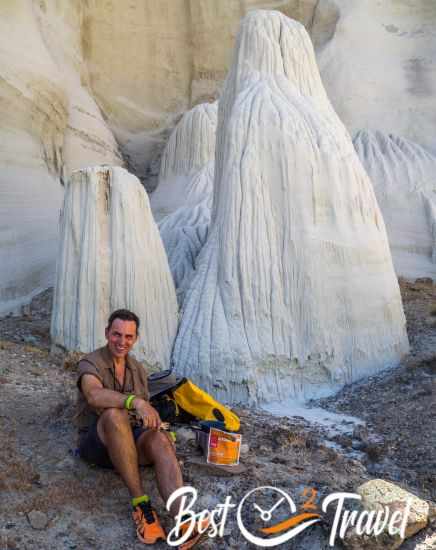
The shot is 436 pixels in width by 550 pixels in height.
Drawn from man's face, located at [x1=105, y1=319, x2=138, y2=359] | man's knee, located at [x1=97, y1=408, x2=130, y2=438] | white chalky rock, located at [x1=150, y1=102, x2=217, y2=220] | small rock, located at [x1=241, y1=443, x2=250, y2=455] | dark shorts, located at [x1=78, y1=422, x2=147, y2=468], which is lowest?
small rock, located at [x1=241, y1=443, x2=250, y2=455]

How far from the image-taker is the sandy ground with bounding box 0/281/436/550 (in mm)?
3049

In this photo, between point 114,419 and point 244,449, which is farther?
point 244,449

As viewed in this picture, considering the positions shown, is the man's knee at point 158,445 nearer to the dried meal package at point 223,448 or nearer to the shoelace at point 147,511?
the shoelace at point 147,511

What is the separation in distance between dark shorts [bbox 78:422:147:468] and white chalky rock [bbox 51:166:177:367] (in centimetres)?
311

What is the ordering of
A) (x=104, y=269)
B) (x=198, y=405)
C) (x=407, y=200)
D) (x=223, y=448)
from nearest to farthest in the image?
(x=223, y=448) < (x=198, y=405) < (x=104, y=269) < (x=407, y=200)

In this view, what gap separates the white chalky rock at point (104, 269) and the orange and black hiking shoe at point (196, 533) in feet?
12.4

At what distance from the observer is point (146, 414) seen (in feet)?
10.3

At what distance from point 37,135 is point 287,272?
775 cm

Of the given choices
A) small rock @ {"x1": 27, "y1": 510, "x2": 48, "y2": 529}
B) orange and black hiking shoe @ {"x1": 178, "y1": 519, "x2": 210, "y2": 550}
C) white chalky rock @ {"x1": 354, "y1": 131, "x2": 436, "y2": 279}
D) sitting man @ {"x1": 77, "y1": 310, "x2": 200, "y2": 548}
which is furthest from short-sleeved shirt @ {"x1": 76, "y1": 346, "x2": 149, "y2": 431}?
white chalky rock @ {"x1": 354, "y1": 131, "x2": 436, "y2": 279}

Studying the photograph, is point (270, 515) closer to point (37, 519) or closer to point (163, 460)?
point (163, 460)

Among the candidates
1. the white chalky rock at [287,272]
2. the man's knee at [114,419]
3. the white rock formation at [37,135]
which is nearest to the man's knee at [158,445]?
the man's knee at [114,419]

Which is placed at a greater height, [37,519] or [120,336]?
[120,336]
